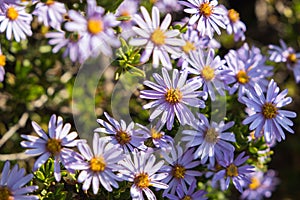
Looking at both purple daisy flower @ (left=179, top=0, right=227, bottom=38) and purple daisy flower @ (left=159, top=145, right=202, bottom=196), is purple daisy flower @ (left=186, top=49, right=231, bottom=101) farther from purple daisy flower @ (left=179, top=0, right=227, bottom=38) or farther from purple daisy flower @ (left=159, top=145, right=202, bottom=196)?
purple daisy flower @ (left=159, top=145, right=202, bottom=196)

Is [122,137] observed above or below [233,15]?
below

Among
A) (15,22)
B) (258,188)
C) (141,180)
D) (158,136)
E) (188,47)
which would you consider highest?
(15,22)

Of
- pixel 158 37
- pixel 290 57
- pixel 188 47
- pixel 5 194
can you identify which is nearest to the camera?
pixel 5 194

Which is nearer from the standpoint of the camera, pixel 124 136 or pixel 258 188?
pixel 124 136

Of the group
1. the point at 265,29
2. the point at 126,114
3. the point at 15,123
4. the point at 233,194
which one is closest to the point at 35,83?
the point at 15,123

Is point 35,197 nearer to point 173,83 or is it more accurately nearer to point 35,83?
point 173,83

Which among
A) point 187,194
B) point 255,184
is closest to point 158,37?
point 187,194

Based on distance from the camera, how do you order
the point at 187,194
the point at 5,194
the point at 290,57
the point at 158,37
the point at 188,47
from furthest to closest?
the point at 290,57 → the point at 188,47 → the point at 187,194 → the point at 158,37 → the point at 5,194

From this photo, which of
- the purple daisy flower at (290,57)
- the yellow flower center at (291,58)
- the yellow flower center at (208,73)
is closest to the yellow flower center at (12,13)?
the yellow flower center at (208,73)

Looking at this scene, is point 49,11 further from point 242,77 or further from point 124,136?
point 242,77
